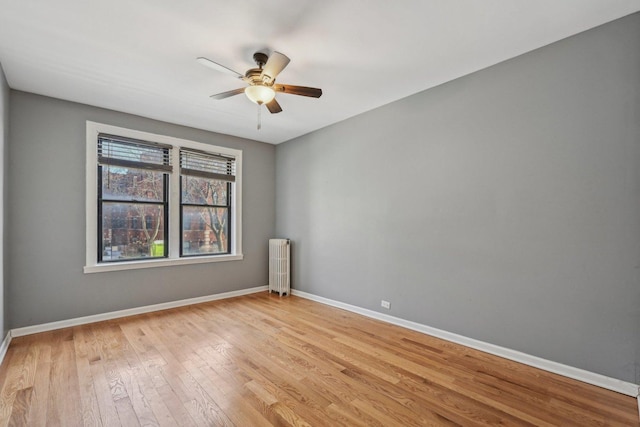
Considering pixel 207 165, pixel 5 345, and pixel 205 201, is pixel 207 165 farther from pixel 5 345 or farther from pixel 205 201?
pixel 5 345

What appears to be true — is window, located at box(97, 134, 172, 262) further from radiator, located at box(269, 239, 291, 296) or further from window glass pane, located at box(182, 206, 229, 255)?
radiator, located at box(269, 239, 291, 296)

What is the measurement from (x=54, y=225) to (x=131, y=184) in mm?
977

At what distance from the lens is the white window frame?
12.2ft

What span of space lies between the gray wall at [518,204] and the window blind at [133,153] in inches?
111

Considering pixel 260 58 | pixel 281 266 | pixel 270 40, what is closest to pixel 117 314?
Answer: pixel 281 266

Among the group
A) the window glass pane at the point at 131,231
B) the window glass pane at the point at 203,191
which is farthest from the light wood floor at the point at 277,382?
the window glass pane at the point at 203,191

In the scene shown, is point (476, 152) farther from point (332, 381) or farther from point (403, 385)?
point (332, 381)

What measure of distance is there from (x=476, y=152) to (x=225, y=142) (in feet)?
12.6

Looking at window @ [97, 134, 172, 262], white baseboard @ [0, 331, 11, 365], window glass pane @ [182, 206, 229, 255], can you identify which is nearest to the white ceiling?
window @ [97, 134, 172, 262]

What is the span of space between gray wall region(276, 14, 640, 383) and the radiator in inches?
54.6

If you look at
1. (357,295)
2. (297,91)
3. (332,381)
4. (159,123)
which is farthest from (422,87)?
(159,123)

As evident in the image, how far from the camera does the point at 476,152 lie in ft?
9.78

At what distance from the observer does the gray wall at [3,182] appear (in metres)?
2.87

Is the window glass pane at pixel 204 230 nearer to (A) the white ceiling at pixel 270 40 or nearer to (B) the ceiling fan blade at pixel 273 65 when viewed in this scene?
(A) the white ceiling at pixel 270 40
